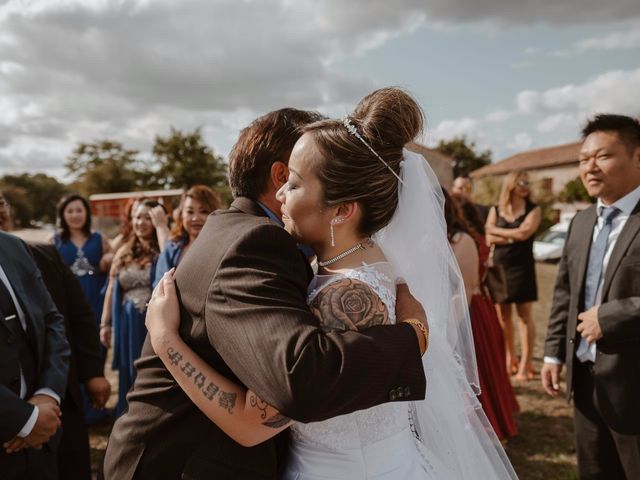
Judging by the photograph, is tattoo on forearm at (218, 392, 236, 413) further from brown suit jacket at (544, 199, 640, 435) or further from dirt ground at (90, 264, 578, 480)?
dirt ground at (90, 264, 578, 480)

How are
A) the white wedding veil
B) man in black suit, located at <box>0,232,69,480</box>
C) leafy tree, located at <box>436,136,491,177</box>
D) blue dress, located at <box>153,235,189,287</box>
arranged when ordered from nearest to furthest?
1. the white wedding veil
2. man in black suit, located at <box>0,232,69,480</box>
3. blue dress, located at <box>153,235,189,287</box>
4. leafy tree, located at <box>436,136,491,177</box>

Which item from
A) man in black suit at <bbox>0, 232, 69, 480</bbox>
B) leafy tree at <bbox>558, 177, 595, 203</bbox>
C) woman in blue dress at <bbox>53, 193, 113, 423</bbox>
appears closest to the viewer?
man in black suit at <bbox>0, 232, 69, 480</bbox>

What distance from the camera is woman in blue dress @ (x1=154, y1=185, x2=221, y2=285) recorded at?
15.6ft

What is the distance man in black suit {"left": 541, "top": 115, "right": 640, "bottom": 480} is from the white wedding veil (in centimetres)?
111

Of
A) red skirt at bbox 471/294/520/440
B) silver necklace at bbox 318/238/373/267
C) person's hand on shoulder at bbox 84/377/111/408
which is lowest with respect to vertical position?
red skirt at bbox 471/294/520/440

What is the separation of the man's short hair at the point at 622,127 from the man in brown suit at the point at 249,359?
2226 millimetres

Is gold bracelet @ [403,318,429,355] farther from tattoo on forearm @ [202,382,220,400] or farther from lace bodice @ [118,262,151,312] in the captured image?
lace bodice @ [118,262,151,312]

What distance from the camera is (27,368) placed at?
2549 mm

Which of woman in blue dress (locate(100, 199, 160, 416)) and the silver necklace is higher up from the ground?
the silver necklace

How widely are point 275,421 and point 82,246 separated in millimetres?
5145

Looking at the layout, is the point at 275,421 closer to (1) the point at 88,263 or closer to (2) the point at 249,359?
(2) the point at 249,359

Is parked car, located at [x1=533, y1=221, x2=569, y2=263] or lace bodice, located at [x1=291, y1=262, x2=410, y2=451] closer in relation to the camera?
lace bodice, located at [x1=291, y1=262, x2=410, y2=451]

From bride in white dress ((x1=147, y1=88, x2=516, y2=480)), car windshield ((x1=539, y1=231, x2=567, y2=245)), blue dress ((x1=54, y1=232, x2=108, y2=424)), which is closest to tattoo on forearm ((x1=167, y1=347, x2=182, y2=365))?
bride in white dress ((x1=147, y1=88, x2=516, y2=480))

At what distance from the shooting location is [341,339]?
1.35 m
